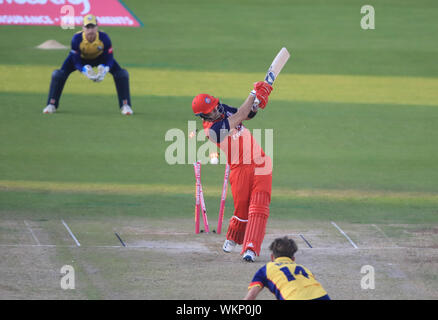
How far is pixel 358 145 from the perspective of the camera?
52.7 feet

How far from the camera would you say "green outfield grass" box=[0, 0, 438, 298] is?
12.4 m

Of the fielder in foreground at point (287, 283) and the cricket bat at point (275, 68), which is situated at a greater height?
the cricket bat at point (275, 68)

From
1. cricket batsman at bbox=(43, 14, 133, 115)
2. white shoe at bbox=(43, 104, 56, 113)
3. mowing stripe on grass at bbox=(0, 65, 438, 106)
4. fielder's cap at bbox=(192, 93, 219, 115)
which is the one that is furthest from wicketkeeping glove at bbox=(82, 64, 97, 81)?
fielder's cap at bbox=(192, 93, 219, 115)

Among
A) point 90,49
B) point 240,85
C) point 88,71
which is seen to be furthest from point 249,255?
point 240,85

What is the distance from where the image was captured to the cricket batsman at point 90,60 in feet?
55.9

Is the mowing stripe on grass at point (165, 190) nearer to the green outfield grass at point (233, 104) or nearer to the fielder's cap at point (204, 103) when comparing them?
the green outfield grass at point (233, 104)

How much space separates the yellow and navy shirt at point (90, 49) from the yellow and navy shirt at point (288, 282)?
10945 millimetres

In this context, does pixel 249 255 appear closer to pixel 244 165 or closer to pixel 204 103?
pixel 244 165

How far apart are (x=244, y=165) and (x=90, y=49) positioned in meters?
8.11

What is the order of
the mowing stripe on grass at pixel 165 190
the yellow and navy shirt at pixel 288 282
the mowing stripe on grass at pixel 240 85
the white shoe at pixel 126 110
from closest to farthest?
the yellow and navy shirt at pixel 288 282 < the mowing stripe on grass at pixel 165 190 < the white shoe at pixel 126 110 < the mowing stripe on grass at pixel 240 85

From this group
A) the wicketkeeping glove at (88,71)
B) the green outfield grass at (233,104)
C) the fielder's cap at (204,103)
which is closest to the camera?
the fielder's cap at (204,103)

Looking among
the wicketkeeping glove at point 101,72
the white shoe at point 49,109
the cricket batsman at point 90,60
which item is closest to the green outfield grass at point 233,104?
the white shoe at point 49,109

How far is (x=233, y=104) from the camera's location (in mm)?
19000
